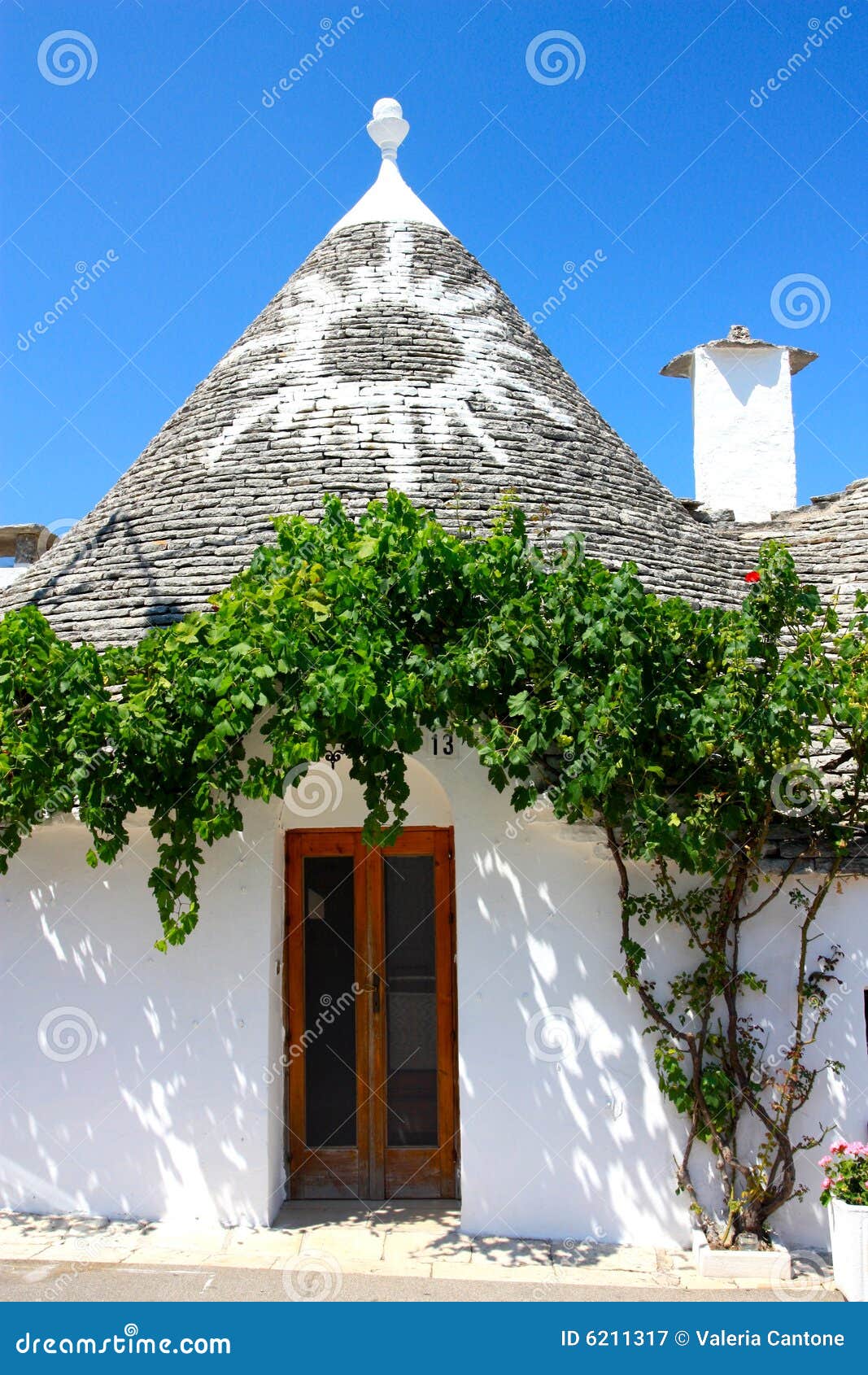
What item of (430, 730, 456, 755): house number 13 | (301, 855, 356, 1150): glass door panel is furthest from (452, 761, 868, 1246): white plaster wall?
(301, 855, 356, 1150): glass door panel

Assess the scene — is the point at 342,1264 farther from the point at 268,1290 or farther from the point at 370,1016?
the point at 370,1016

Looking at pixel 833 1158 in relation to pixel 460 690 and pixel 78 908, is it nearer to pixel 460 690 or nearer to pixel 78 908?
pixel 460 690

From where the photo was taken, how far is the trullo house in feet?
21.3

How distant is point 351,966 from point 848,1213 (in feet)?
11.4

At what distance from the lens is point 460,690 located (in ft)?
20.2

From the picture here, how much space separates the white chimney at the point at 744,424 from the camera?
12469 millimetres

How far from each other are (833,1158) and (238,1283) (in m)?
3.54

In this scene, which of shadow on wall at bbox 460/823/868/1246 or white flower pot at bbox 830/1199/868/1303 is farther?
shadow on wall at bbox 460/823/868/1246

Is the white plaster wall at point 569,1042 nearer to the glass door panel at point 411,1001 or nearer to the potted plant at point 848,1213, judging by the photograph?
the potted plant at point 848,1213

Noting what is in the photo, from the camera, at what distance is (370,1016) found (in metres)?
7.32

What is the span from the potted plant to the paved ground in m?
0.15

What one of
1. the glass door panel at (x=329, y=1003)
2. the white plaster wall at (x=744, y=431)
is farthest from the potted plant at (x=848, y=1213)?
the white plaster wall at (x=744, y=431)

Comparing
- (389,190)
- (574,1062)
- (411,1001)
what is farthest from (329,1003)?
(389,190)

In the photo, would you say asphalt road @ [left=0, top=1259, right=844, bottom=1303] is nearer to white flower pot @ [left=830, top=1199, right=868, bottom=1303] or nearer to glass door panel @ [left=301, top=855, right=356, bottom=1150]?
white flower pot @ [left=830, top=1199, right=868, bottom=1303]
